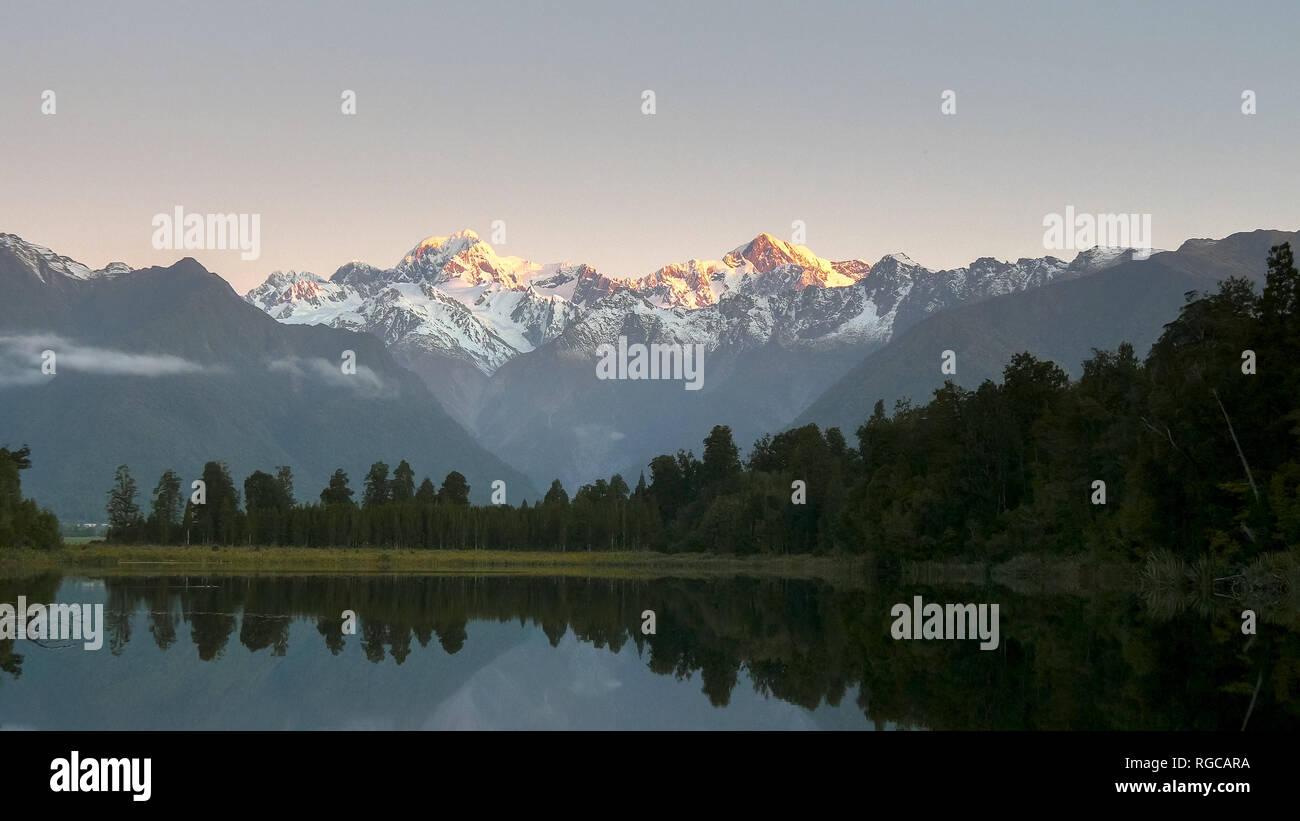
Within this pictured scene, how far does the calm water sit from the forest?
9468 millimetres

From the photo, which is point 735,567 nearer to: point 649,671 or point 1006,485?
point 1006,485

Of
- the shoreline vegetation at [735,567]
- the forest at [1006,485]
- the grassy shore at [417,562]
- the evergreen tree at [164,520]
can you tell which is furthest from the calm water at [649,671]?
the evergreen tree at [164,520]

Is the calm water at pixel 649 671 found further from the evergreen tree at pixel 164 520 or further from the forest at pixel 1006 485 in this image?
the evergreen tree at pixel 164 520

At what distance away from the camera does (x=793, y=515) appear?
5812 inches

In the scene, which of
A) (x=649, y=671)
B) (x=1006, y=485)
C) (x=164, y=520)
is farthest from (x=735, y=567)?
(x=649, y=671)

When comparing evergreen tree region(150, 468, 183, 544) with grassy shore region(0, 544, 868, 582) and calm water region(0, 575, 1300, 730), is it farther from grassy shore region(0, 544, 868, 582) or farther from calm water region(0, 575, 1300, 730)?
calm water region(0, 575, 1300, 730)

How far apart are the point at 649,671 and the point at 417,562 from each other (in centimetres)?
11742

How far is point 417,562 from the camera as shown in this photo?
152 meters

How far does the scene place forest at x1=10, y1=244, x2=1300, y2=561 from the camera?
6494 cm

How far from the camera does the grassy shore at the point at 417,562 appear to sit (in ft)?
399

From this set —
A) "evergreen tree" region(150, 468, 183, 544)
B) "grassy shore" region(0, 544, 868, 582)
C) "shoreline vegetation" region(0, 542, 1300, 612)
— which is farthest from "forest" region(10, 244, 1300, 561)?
"grassy shore" region(0, 544, 868, 582)

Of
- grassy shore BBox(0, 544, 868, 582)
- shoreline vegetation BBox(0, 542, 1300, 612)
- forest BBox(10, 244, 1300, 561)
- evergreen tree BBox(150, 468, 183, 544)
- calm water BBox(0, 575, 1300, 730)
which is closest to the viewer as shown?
calm water BBox(0, 575, 1300, 730)

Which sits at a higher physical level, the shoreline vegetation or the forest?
the forest
